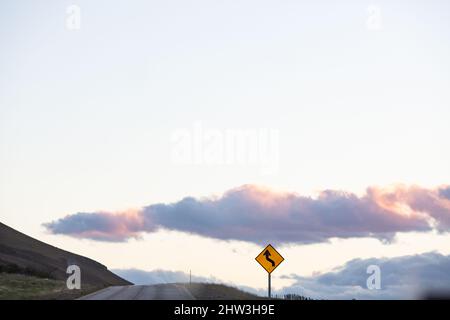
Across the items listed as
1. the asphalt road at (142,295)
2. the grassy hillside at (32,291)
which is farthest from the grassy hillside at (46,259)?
the asphalt road at (142,295)

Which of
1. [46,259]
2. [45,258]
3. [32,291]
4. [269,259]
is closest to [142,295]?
[269,259]

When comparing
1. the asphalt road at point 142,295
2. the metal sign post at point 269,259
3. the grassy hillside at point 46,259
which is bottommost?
the asphalt road at point 142,295

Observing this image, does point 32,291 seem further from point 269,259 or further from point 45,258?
point 45,258

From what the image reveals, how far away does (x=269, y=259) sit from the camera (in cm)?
4019

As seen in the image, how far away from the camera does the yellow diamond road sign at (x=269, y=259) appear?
131ft

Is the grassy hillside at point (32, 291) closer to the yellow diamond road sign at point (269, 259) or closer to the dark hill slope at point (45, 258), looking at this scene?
the yellow diamond road sign at point (269, 259)

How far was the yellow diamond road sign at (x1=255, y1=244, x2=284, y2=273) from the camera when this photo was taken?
40.0 metres

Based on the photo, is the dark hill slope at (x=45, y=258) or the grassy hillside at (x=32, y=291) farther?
the dark hill slope at (x=45, y=258)

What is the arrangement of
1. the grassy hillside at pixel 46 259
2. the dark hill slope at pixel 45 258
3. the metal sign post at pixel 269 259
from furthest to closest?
the dark hill slope at pixel 45 258 → the grassy hillside at pixel 46 259 → the metal sign post at pixel 269 259

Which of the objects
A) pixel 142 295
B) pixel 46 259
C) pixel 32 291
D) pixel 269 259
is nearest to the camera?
pixel 269 259
